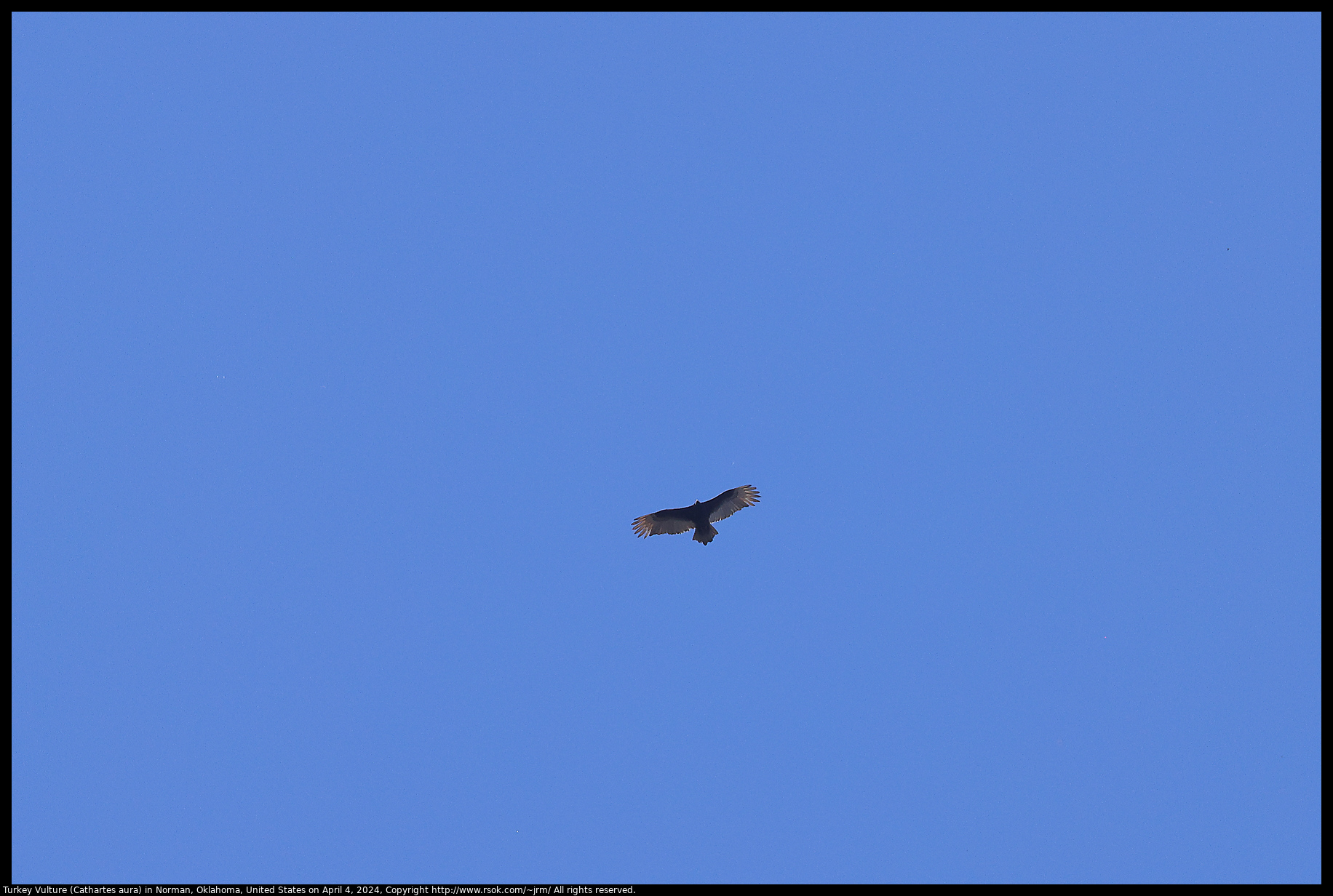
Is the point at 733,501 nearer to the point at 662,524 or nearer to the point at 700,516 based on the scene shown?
the point at 700,516

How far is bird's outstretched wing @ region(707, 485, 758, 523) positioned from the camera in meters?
22.9

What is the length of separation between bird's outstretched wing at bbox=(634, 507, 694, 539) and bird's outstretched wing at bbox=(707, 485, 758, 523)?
24.3 inches

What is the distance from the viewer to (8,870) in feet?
67.6

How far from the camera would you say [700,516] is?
2278cm

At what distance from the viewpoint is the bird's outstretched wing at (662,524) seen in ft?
75.6

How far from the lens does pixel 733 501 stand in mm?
23062

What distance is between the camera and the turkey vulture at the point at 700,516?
22828 mm

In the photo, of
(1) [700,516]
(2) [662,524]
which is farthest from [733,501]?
(2) [662,524]

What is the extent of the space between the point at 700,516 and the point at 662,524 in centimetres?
104

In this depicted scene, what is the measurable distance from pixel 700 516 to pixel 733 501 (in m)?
0.91

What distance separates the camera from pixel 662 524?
76.3 feet

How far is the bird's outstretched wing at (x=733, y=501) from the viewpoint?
75.0 ft
